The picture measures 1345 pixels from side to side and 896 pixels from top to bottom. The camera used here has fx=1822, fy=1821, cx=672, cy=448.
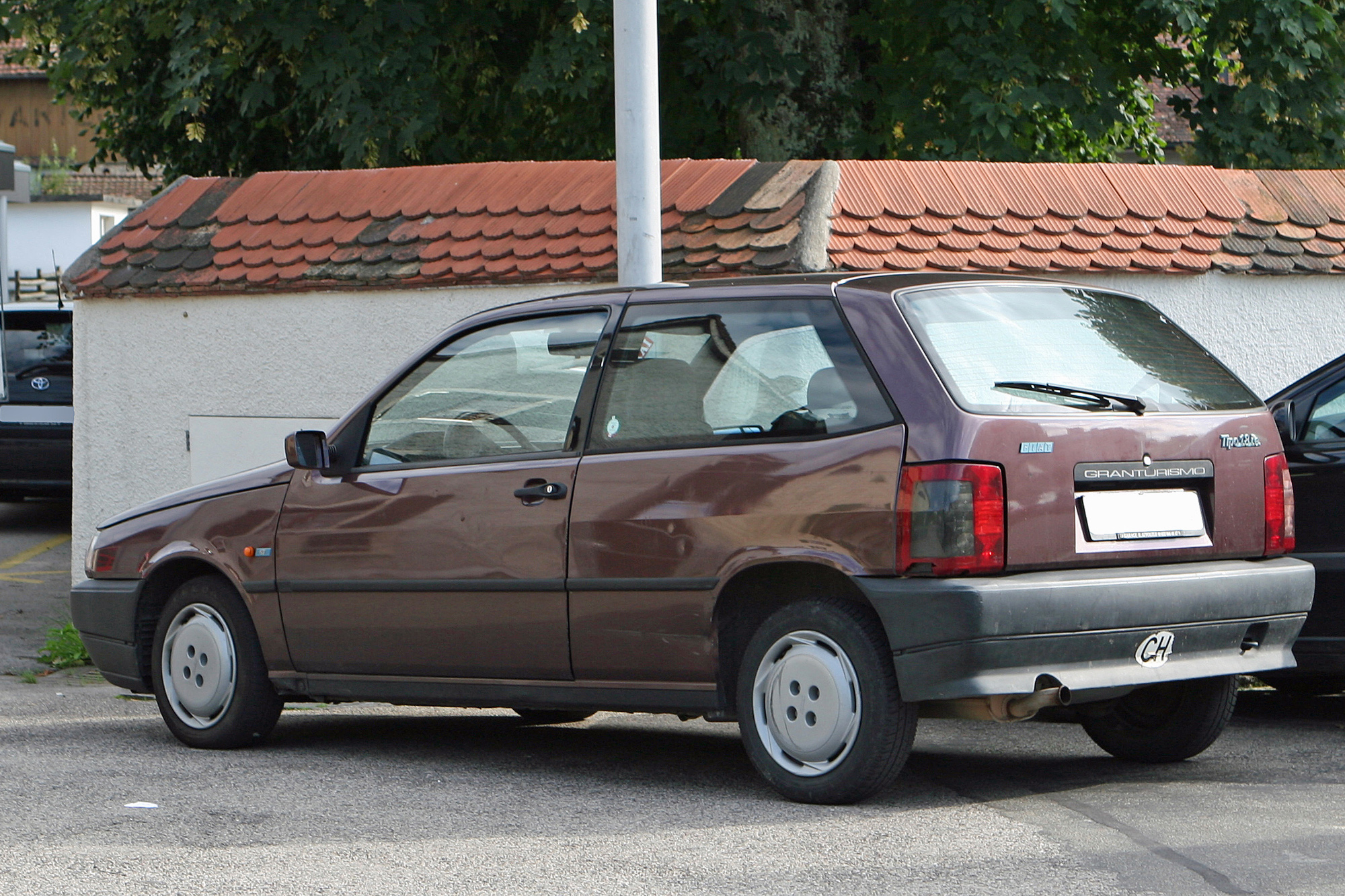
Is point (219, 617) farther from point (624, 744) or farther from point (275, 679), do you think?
point (624, 744)

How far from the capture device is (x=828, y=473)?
5.16 metres

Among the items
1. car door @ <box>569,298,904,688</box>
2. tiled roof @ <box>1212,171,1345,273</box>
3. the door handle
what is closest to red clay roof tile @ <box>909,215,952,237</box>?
tiled roof @ <box>1212,171,1345,273</box>

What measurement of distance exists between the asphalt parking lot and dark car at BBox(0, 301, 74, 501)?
27.8 feet

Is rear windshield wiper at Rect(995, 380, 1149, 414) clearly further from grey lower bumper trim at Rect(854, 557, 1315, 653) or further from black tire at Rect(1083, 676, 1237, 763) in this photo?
black tire at Rect(1083, 676, 1237, 763)

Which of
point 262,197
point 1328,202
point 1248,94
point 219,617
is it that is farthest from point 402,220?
point 1248,94

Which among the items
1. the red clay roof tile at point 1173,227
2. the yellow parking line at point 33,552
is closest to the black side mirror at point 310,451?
the red clay roof tile at point 1173,227

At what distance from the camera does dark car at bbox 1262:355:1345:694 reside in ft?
21.9

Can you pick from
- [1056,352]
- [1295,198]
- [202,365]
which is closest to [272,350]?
[202,365]

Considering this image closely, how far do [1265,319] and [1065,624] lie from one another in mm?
4534

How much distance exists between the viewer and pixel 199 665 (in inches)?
266

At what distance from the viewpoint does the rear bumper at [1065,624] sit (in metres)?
4.93

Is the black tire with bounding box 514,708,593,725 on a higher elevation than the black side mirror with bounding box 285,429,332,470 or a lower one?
lower

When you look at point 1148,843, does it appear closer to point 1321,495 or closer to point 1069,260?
point 1321,495

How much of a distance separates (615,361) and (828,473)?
99cm
